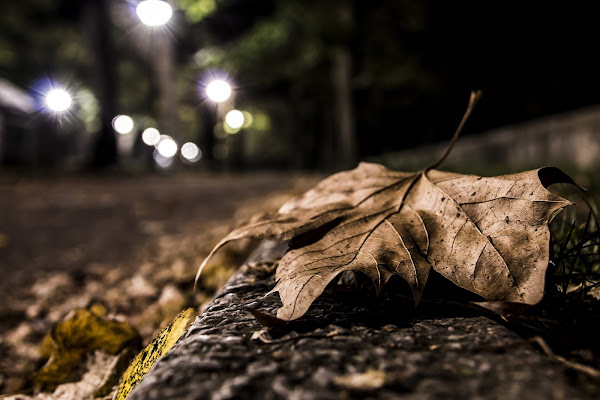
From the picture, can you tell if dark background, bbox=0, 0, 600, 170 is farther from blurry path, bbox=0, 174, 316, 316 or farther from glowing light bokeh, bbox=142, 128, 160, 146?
glowing light bokeh, bbox=142, 128, 160, 146

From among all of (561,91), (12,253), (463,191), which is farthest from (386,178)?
(561,91)

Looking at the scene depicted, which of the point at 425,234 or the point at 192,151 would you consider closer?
the point at 425,234

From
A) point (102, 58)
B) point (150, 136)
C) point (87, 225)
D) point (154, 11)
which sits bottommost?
point (87, 225)

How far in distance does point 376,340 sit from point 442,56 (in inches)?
361

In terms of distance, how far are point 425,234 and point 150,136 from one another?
2521cm

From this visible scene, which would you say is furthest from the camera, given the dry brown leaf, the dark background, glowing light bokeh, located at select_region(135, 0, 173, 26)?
the dark background

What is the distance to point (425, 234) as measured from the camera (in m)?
0.83

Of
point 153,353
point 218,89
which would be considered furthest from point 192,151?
point 153,353

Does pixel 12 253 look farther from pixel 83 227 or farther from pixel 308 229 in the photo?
pixel 308 229

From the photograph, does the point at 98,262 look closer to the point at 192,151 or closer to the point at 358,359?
the point at 358,359

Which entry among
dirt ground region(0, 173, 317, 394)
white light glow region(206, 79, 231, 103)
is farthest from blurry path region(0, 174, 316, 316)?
white light glow region(206, 79, 231, 103)

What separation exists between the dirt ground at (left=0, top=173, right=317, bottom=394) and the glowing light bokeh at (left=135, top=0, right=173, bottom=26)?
3.52m

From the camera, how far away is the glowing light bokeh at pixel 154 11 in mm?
6324

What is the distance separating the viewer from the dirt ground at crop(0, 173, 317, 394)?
1.38 meters
